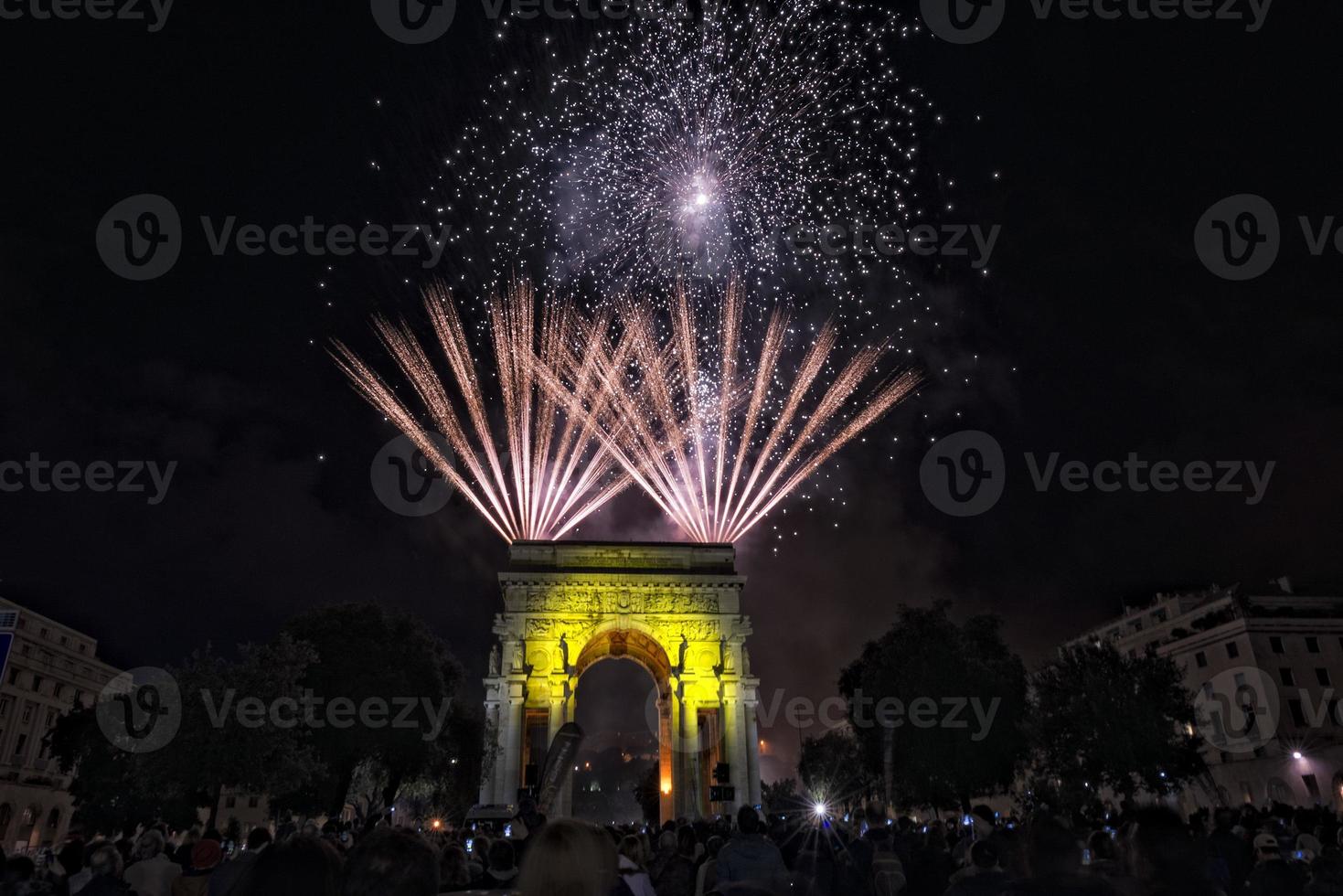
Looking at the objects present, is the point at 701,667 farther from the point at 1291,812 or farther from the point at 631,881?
the point at 631,881

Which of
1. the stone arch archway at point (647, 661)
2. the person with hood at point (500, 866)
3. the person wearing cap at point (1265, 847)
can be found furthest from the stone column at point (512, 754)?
the person wearing cap at point (1265, 847)

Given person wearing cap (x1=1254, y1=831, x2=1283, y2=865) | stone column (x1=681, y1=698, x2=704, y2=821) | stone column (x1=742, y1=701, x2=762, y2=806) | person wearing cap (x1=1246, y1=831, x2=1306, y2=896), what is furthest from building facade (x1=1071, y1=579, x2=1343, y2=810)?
person wearing cap (x1=1246, y1=831, x2=1306, y2=896)

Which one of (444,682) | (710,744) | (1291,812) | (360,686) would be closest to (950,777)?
(710,744)

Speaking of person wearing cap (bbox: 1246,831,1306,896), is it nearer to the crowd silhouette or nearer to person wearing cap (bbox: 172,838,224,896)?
the crowd silhouette

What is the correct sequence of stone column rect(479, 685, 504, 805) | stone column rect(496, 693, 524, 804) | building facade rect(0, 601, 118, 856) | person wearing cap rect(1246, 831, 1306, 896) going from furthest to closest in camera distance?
building facade rect(0, 601, 118, 856)
stone column rect(479, 685, 504, 805)
stone column rect(496, 693, 524, 804)
person wearing cap rect(1246, 831, 1306, 896)

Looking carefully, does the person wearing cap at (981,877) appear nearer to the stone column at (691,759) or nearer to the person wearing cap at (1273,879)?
the person wearing cap at (1273,879)

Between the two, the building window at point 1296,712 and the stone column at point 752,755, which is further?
the building window at point 1296,712
